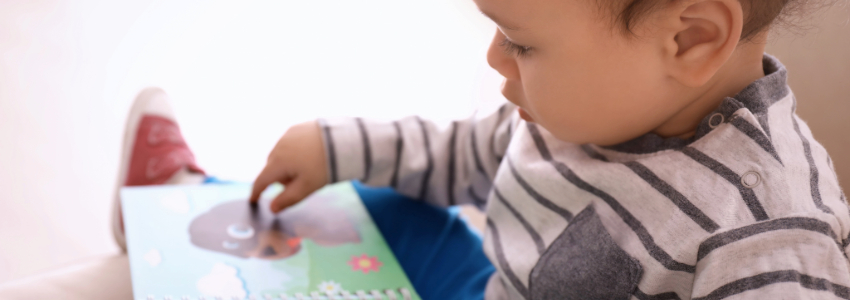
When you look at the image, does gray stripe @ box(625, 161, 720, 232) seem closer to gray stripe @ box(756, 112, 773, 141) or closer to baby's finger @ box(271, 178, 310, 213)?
gray stripe @ box(756, 112, 773, 141)

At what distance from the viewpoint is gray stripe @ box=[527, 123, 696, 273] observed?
1.36ft

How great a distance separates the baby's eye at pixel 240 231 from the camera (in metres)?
0.59

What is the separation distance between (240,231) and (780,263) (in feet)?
1.45

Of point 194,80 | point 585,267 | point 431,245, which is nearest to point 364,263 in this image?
point 431,245

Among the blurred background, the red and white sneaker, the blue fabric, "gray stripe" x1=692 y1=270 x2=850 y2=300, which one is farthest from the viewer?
the blurred background

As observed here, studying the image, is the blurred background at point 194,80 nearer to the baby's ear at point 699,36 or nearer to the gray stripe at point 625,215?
the gray stripe at point 625,215

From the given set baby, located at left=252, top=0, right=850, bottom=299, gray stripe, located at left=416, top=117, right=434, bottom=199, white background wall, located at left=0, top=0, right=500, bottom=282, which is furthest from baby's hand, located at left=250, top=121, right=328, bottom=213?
white background wall, located at left=0, top=0, right=500, bottom=282

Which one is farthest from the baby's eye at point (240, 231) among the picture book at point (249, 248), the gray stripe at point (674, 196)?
the gray stripe at point (674, 196)

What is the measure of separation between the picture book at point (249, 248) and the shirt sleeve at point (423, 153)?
5 cm

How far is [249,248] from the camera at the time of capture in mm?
570

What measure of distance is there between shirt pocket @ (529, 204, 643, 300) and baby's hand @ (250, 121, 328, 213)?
9.9 inches

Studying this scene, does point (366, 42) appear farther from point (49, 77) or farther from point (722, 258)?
point (722, 258)

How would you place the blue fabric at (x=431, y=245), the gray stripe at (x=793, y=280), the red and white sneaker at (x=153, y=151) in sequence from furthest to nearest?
1. the red and white sneaker at (x=153, y=151)
2. the blue fabric at (x=431, y=245)
3. the gray stripe at (x=793, y=280)

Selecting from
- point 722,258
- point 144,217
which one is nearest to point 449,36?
point 144,217
